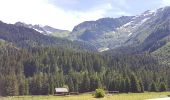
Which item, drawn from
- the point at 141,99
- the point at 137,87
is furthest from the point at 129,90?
the point at 141,99

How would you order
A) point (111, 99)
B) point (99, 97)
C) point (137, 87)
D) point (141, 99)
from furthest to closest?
point (137, 87)
point (99, 97)
point (111, 99)
point (141, 99)

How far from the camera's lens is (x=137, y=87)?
195500 millimetres

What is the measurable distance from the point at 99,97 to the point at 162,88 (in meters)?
105

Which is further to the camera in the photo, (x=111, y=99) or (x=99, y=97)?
(x=99, y=97)

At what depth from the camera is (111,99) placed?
93375 mm

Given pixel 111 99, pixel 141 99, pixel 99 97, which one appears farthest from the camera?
pixel 99 97

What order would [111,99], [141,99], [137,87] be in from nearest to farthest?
[141,99]
[111,99]
[137,87]

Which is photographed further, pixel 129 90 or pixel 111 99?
pixel 129 90

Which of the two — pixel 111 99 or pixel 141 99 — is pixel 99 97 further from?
pixel 141 99

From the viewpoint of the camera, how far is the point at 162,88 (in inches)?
7840

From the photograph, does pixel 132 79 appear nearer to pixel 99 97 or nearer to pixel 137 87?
pixel 137 87

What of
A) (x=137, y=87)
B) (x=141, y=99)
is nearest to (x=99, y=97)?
(x=141, y=99)

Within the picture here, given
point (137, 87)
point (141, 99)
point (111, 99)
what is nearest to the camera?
point (141, 99)

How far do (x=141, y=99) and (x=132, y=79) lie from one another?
113 m
